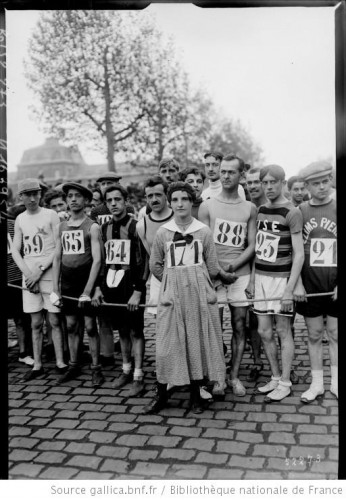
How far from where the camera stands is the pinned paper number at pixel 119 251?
15.7 feet

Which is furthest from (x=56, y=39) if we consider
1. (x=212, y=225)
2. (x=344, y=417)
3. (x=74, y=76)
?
(x=344, y=417)

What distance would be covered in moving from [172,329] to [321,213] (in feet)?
5.38

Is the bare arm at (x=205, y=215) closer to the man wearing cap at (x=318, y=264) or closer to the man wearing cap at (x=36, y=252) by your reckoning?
the man wearing cap at (x=318, y=264)

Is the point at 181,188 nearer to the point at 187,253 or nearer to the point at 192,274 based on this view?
the point at 187,253

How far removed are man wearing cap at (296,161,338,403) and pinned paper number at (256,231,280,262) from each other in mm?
263

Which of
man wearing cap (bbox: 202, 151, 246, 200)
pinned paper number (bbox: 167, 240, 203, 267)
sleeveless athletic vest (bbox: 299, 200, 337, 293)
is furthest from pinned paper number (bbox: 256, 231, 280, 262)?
man wearing cap (bbox: 202, 151, 246, 200)

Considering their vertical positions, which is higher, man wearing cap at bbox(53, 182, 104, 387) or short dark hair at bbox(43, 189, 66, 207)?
short dark hair at bbox(43, 189, 66, 207)

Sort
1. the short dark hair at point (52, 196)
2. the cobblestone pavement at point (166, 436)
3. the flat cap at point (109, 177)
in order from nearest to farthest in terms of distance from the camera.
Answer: the cobblestone pavement at point (166, 436)
the flat cap at point (109, 177)
the short dark hair at point (52, 196)

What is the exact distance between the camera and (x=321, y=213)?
4184 mm

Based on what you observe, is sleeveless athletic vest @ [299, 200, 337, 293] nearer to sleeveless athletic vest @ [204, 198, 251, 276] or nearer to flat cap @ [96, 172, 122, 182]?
sleeveless athletic vest @ [204, 198, 251, 276]

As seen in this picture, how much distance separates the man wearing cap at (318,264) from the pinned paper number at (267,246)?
0.86ft

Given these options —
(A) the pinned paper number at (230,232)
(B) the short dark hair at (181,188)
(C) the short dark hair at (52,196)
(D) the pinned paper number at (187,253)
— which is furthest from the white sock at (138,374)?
(C) the short dark hair at (52,196)

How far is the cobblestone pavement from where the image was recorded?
334 centimetres

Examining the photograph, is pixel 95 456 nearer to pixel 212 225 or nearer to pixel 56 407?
pixel 56 407
